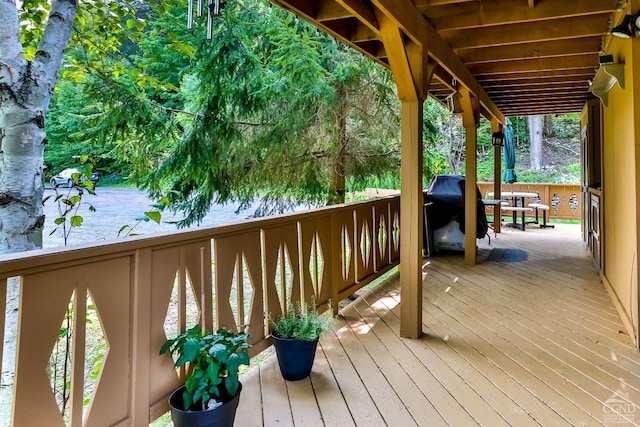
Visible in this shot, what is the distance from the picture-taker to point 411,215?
3059 mm

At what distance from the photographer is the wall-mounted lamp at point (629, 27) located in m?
2.63

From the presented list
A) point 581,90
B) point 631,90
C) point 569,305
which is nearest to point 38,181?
point 631,90

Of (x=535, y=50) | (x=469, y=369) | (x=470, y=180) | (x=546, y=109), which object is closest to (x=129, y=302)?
(x=469, y=369)

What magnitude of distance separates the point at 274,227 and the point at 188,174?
3548mm

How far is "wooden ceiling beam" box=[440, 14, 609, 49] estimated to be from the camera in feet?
11.6

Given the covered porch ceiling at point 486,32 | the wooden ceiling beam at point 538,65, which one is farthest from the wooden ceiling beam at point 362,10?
the wooden ceiling beam at point 538,65

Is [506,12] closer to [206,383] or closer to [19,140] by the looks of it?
[206,383]

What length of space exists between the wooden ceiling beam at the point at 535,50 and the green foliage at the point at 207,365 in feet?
13.2

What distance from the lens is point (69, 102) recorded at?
6500mm

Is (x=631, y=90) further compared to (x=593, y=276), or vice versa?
(x=593, y=276)

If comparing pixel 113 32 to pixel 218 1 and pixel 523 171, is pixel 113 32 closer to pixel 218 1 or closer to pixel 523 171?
pixel 218 1

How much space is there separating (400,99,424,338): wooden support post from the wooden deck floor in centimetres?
19

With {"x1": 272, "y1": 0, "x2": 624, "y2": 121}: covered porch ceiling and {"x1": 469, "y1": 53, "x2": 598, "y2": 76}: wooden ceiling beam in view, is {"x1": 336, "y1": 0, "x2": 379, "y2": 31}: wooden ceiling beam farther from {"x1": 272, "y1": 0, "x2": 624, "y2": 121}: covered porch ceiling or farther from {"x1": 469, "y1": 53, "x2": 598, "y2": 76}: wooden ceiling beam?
{"x1": 469, "y1": 53, "x2": 598, "y2": 76}: wooden ceiling beam

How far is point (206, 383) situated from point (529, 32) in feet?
13.0
